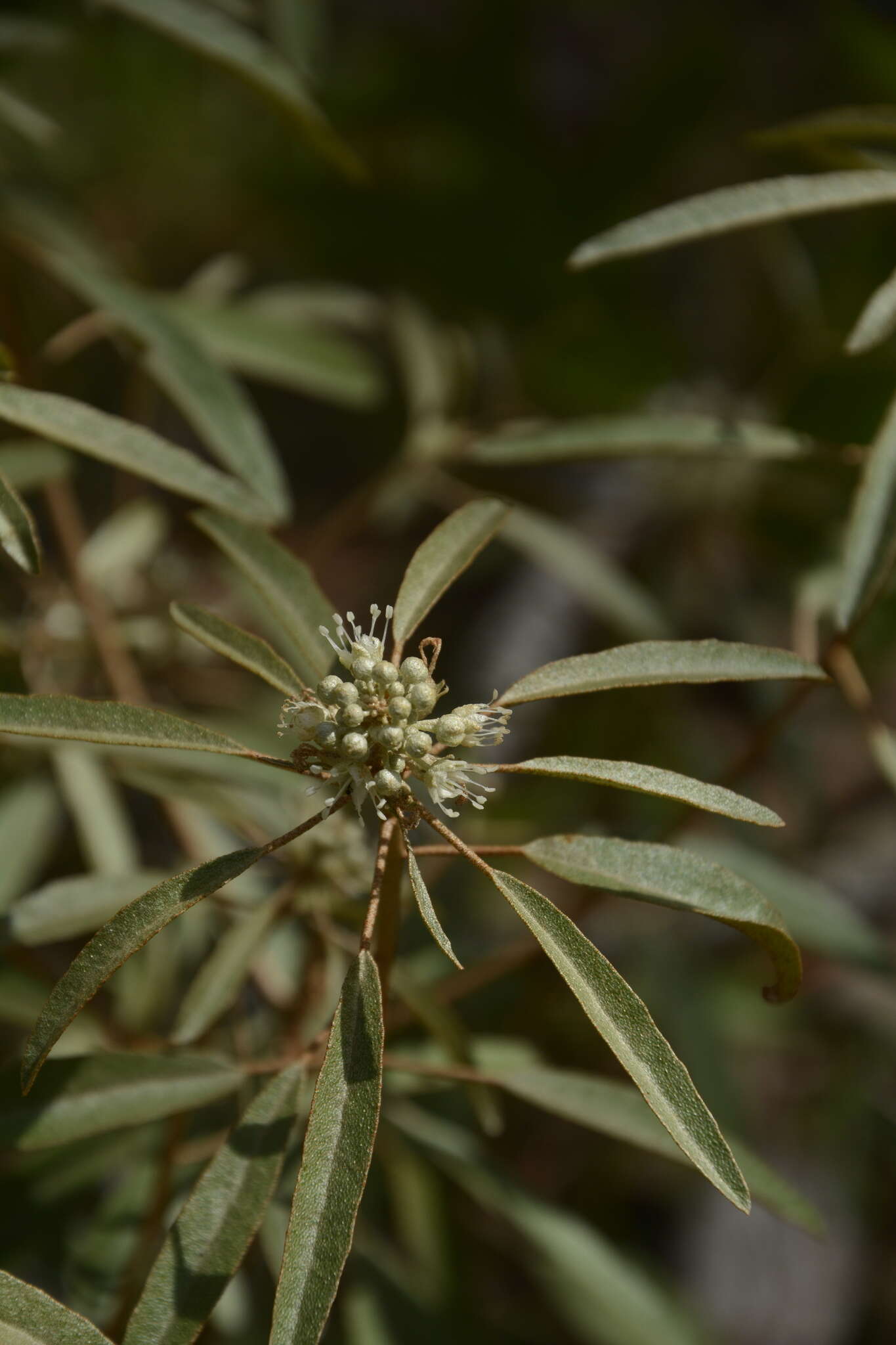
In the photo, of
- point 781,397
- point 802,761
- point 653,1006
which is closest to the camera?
point 781,397

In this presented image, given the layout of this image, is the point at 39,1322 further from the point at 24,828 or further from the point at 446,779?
the point at 24,828

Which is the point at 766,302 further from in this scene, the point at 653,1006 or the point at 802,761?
the point at 653,1006

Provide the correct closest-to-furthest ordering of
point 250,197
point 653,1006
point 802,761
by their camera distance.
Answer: point 653,1006 → point 802,761 → point 250,197

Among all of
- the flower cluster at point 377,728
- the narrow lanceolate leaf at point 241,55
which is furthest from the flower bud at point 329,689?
the narrow lanceolate leaf at point 241,55

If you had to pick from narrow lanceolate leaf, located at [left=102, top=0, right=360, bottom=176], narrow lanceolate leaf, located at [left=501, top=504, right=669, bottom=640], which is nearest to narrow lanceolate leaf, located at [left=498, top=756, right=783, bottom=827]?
narrow lanceolate leaf, located at [left=102, top=0, right=360, bottom=176]

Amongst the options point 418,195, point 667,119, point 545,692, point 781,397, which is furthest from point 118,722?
point 667,119

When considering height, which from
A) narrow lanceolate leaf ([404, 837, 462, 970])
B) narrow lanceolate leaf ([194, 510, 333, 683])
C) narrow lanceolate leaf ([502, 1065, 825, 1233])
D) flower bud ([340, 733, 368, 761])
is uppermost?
narrow lanceolate leaf ([194, 510, 333, 683])

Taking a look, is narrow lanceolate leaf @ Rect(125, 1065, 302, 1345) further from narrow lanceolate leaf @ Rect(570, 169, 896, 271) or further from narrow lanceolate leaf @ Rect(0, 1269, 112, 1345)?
narrow lanceolate leaf @ Rect(570, 169, 896, 271)
